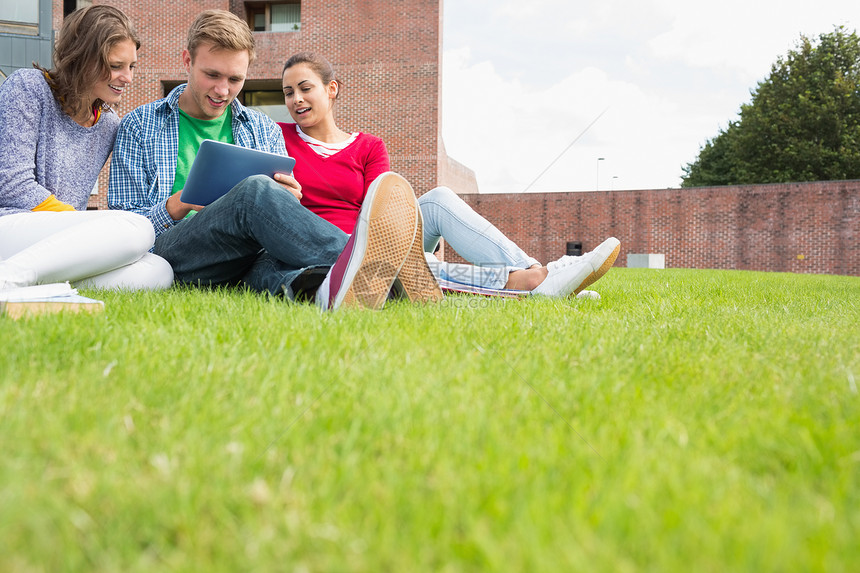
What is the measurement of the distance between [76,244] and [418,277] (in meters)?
1.41

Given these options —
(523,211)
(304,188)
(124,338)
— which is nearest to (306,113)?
(304,188)

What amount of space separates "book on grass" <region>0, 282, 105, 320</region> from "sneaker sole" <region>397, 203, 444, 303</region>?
1.16 meters

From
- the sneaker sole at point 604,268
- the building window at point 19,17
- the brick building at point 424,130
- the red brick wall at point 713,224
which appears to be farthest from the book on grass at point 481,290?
the red brick wall at point 713,224

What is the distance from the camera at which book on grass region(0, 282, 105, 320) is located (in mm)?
1970

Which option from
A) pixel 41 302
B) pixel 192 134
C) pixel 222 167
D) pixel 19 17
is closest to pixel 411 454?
pixel 41 302

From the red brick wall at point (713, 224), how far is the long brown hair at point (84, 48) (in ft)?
69.2

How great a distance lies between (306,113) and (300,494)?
3281 millimetres

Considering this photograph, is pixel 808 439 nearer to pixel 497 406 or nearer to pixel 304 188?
pixel 497 406

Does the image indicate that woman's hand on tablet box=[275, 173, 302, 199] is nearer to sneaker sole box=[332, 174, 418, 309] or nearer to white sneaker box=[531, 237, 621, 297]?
sneaker sole box=[332, 174, 418, 309]

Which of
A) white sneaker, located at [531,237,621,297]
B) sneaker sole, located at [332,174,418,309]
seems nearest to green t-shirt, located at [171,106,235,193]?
sneaker sole, located at [332,174,418,309]

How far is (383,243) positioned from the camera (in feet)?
7.57

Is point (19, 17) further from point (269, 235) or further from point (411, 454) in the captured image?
point (411, 454)

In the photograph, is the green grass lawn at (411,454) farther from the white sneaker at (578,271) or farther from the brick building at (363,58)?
the brick building at (363,58)

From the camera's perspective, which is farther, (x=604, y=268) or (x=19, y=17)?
(x=19, y=17)
